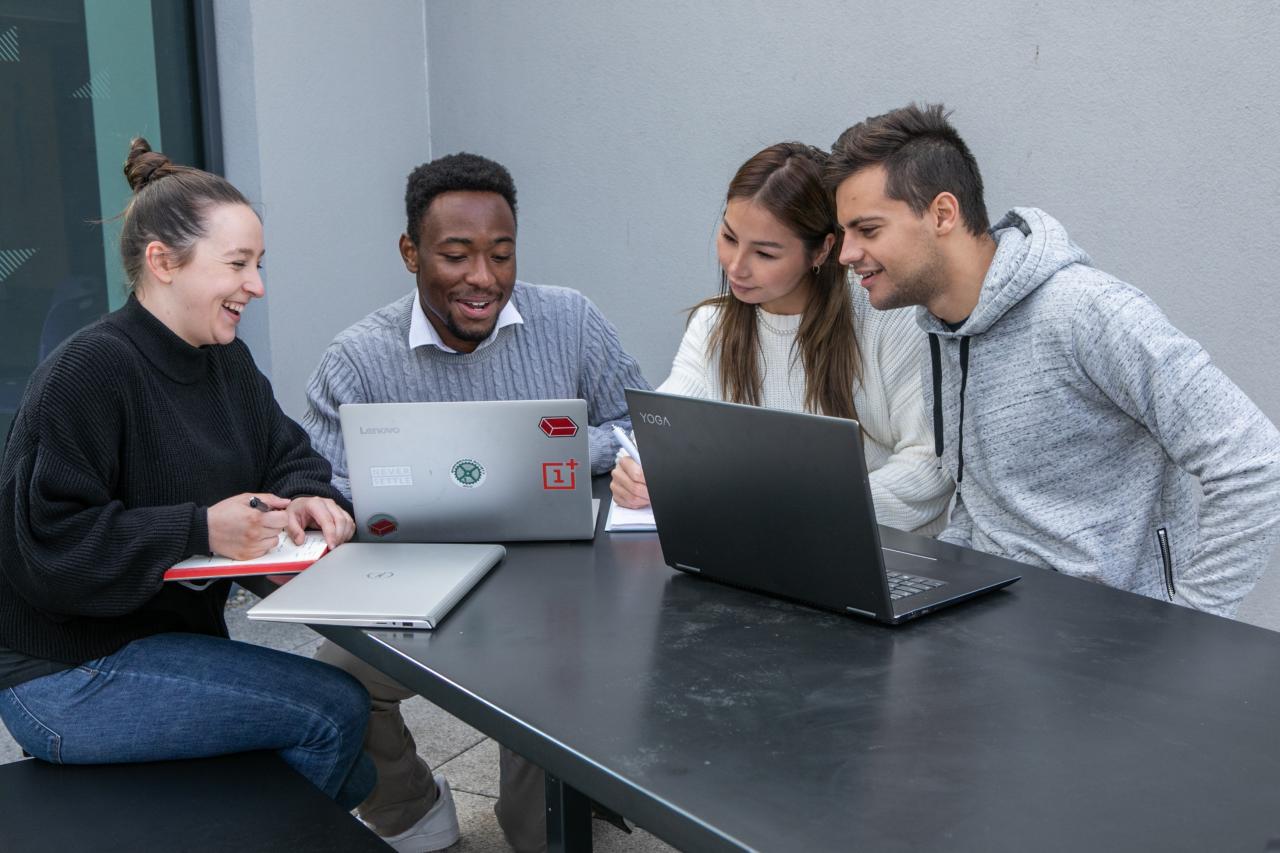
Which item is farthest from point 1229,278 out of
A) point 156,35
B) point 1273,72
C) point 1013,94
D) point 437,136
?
point 156,35

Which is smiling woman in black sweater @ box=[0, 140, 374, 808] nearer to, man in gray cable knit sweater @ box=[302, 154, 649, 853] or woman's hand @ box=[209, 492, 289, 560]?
woman's hand @ box=[209, 492, 289, 560]

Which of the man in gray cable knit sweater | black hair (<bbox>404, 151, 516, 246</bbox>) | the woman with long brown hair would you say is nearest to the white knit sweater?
the woman with long brown hair

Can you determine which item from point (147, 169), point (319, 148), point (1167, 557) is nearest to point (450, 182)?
point (147, 169)

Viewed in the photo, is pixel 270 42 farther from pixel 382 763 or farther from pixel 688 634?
pixel 688 634

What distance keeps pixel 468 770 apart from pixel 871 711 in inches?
64.8

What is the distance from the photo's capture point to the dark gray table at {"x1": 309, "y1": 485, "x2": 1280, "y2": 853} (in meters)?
0.89

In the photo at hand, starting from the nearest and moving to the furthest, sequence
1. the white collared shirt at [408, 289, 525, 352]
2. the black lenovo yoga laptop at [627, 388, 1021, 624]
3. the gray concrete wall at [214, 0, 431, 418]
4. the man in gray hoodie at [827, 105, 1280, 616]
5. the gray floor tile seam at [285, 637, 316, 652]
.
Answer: the black lenovo yoga laptop at [627, 388, 1021, 624] < the man in gray hoodie at [827, 105, 1280, 616] < the white collared shirt at [408, 289, 525, 352] < the gray floor tile seam at [285, 637, 316, 652] < the gray concrete wall at [214, 0, 431, 418]

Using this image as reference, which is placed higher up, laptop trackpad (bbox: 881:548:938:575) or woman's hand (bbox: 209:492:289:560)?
woman's hand (bbox: 209:492:289:560)

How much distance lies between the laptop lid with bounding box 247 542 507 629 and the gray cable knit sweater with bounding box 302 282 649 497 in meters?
0.48

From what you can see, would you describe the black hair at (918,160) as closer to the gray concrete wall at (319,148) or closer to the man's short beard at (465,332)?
the man's short beard at (465,332)

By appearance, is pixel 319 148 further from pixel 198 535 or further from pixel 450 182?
pixel 198 535

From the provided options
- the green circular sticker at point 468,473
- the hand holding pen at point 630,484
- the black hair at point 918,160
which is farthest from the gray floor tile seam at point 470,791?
the black hair at point 918,160

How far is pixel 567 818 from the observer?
53.6 inches

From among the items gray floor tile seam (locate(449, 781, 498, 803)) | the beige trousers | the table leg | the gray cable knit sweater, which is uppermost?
the gray cable knit sweater
